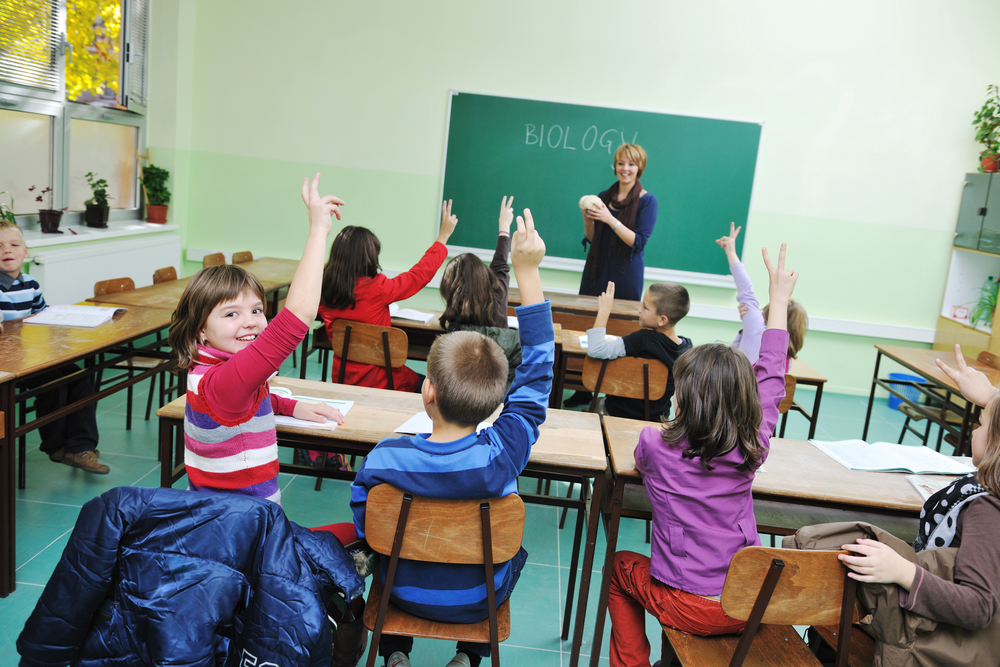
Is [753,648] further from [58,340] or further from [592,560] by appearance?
[58,340]

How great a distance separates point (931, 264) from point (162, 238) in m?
5.82

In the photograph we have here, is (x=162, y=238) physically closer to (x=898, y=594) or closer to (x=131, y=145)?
(x=131, y=145)

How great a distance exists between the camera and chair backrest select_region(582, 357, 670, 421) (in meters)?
2.68

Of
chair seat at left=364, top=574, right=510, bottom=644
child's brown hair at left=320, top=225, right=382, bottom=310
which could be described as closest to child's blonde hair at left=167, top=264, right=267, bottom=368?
chair seat at left=364, top=574, right=510, bottom=644

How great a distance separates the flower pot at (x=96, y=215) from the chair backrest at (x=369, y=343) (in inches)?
109

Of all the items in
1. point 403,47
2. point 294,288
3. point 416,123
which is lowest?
point 294,288

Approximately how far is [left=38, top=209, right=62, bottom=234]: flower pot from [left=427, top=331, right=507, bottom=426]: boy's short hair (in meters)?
3.83

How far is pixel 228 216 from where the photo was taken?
18.1ft

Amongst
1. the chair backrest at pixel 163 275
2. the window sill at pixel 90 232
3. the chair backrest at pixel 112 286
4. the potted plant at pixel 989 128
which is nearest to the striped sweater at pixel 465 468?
the chair backrest at pixel 112 286

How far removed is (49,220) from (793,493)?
4.34 m

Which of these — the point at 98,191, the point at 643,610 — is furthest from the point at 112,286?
the point at 643,610

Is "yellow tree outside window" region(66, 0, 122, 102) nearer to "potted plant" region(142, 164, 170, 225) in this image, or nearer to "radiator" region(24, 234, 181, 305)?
"potted plant" region(142, 164, 170, 225)

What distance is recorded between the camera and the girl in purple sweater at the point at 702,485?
1.54 metres

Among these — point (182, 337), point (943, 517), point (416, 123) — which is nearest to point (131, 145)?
point (416, 123)
